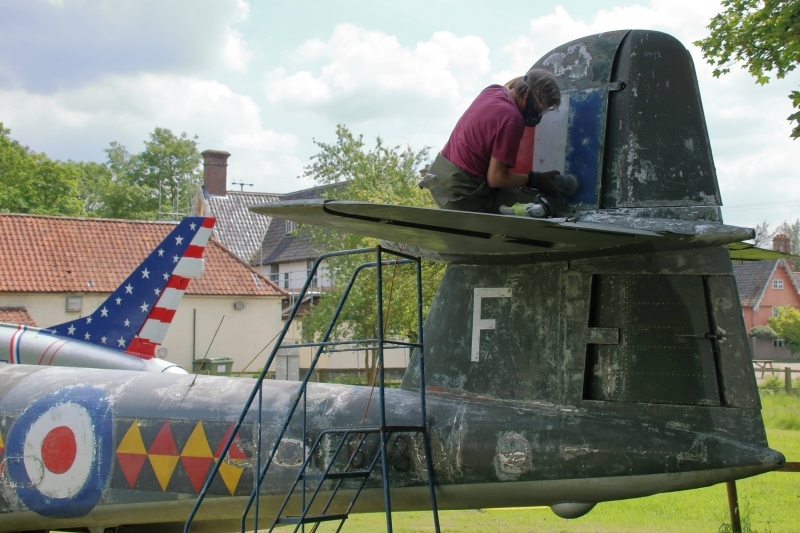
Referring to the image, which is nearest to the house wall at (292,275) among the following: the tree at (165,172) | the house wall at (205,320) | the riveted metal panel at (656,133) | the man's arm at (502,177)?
the house wall at (205,320)

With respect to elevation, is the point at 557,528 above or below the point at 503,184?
below

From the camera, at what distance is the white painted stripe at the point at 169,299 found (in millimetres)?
13977

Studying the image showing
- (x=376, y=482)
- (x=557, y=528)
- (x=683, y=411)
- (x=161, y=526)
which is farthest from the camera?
(x=557, y=528)

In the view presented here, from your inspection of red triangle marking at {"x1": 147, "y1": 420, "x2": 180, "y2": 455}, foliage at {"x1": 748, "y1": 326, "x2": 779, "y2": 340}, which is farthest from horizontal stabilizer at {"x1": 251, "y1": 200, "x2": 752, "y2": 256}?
foliage at {"x1": 748, "y1": 326, "x2": 779, "y2": 340}

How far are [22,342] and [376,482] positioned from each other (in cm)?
890

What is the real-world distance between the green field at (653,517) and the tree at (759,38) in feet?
16.3

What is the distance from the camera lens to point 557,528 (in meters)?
10.9

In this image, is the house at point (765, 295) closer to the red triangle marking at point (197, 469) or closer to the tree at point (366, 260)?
the tree at point (366, 260)

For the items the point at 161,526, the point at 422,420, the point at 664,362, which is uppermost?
the point at 664,362

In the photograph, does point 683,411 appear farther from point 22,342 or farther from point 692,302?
point 22,342

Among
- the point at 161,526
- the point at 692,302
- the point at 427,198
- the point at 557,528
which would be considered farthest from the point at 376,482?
the point at 427,198

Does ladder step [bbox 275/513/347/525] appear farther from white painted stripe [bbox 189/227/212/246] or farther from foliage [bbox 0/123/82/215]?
foliage [bbox 0/123/82/215]

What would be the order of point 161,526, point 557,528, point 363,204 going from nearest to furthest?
point 363,204
point 161,526
point 557,528

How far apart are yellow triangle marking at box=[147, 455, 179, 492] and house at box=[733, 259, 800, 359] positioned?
58.2 meters
